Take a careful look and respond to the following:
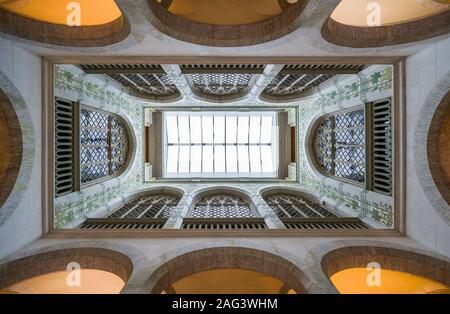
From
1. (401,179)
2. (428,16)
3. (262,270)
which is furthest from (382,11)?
(262,270)

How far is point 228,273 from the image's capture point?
31.1 feet

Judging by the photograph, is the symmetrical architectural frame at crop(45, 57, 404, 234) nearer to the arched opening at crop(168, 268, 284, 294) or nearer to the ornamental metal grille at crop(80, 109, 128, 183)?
the arched opening at crop(168, 268, 284, 294)

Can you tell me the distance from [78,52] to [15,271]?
19.8 feet

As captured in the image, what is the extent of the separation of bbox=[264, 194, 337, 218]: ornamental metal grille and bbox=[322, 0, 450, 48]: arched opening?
27.5ft

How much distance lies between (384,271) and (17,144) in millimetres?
10714

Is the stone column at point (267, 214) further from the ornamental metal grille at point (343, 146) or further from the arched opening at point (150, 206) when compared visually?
the arched opening at point (150, 206)

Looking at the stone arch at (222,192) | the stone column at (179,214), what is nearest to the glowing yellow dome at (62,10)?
the stone column at (179,214)

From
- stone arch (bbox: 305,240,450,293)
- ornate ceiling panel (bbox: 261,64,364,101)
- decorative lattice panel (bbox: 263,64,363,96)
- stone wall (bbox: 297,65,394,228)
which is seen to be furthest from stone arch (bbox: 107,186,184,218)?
stone arch (bbox: 305,240,450,293)

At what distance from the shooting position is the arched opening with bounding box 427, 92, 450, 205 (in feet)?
26.0

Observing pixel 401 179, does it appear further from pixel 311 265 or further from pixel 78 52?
pixel 78 52

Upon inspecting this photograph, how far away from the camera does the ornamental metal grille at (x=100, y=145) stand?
13.2 meters

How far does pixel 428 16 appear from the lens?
794cm

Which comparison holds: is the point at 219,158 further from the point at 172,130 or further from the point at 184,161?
the point at 172,130

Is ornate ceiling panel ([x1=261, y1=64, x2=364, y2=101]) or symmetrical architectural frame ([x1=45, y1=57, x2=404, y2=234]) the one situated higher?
ornate ceiling panel ([x1=261, y1=64, x2=364, y2=101])
